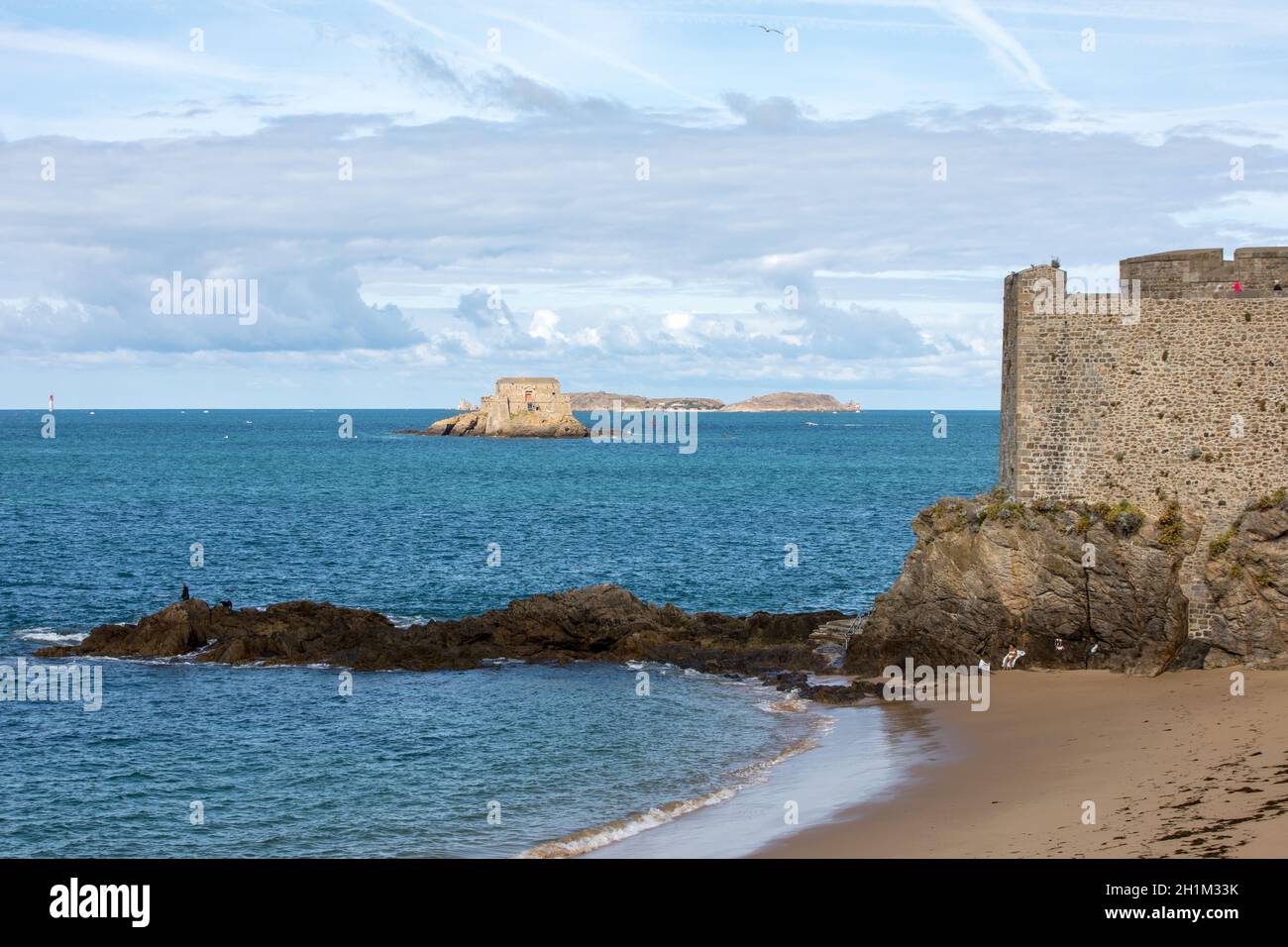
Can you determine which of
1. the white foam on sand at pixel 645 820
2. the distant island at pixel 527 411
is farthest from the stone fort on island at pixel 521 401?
the white foam on sand at pixel 645 820

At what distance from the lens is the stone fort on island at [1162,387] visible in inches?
1091

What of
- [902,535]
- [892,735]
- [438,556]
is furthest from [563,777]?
[902,535]

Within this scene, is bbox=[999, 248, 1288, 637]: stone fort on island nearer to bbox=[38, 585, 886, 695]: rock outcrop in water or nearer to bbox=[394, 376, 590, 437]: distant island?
bbox=[38, 585, 886, 695]: rock outcrop in water

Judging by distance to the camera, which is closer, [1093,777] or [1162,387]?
[1093,777]

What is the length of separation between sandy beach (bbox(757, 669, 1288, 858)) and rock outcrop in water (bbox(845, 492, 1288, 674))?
0.71 metres

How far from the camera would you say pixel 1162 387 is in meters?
28.1

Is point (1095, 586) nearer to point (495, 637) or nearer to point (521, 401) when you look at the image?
point (495, 637)

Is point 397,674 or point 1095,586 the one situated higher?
point 1095,586

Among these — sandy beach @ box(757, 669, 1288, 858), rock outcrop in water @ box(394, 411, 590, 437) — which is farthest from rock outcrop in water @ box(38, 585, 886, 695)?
rock outcrop in water @ box(394, 411, 590, 437)

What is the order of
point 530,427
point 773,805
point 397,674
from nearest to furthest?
point 773,805, point 397,674, point 530,427

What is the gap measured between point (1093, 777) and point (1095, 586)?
7638 mm

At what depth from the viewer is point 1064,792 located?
20.4 m

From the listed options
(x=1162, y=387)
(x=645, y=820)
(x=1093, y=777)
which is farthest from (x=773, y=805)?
(x=1162, y=387)

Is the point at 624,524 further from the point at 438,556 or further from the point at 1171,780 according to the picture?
the point at 1171,780
